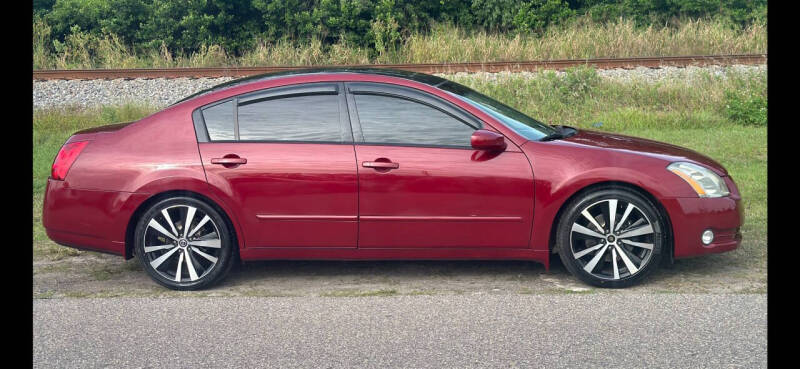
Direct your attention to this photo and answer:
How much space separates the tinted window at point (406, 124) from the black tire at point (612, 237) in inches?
35.9

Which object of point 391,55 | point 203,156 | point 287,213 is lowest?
point 287,213

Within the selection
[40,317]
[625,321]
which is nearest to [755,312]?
[625,321]

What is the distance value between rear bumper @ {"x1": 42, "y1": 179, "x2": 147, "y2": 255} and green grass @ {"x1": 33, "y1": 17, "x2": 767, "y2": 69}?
13.6 meters

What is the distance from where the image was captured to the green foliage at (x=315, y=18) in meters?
23.2

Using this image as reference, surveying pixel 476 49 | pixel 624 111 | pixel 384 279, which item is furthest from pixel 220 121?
pixel 476 49

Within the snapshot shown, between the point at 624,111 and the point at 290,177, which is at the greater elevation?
the point at 624,111

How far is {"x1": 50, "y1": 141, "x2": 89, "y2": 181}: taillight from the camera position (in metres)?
6.39

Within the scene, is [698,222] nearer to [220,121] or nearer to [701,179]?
[701,179]

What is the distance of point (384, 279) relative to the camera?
6.40m

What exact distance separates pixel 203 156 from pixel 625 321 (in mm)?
3000

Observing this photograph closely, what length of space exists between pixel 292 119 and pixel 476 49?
13637 millimetres

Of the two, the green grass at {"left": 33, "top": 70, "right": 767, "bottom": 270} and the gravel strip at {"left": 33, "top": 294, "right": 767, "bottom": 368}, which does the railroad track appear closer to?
the green grass at {"left": 33, "top": 70, "right": 767, "bottom": 270}
